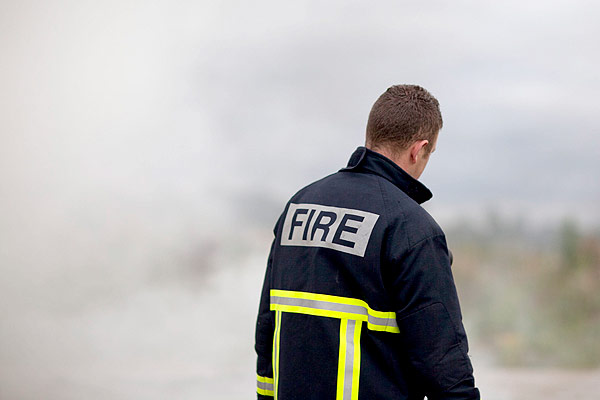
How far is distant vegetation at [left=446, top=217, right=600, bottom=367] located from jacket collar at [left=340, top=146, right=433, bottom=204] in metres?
2.04

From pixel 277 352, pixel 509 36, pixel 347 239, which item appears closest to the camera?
pixel 347 239

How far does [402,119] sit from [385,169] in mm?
107

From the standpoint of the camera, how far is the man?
1140 millimetres

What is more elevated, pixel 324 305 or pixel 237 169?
pixel 237 169

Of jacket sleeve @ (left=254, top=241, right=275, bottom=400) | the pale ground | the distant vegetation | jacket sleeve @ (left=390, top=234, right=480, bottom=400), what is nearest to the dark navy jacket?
jacket sleeve @ (left=390, top=234, right=480, bottom=400)

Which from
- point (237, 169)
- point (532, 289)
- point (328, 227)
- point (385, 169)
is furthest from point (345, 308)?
point (532, 289)

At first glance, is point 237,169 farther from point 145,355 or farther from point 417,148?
point 417,148

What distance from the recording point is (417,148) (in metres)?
1.28

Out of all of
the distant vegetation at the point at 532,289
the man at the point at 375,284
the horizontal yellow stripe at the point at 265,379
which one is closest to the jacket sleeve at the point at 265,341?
the horizontal yellow stripe at the point at 265,379

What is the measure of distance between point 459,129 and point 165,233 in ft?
5.27

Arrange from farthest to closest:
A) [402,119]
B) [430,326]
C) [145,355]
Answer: [145,355] < [402,119] < [430,326]

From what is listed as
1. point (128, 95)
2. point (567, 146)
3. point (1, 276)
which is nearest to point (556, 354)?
point (567, 146)

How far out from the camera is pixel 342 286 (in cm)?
119

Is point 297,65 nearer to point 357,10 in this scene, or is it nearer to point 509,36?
point 357,10
